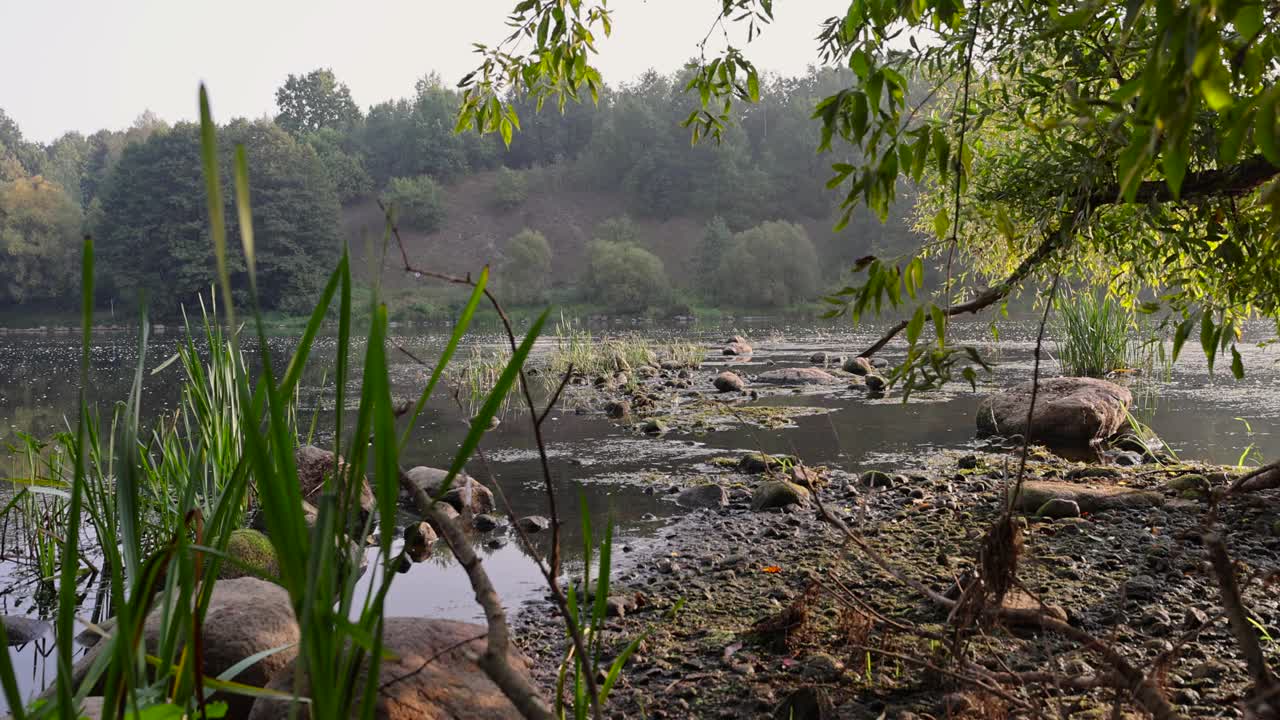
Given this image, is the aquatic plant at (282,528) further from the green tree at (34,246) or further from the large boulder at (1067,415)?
the green tree at (34,246)

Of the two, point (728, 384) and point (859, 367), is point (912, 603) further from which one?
point (859, 367)

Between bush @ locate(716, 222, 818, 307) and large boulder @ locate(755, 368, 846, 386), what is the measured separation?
31.3 meters

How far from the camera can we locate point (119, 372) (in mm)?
16969

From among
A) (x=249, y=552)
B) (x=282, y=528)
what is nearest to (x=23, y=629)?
(x=249, y=552)

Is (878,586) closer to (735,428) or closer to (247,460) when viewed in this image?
(247,460)

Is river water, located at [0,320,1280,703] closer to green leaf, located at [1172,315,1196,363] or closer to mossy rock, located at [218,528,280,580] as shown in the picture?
mossy rock, located at [218,528,280,580]

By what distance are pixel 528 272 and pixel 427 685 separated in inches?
1935

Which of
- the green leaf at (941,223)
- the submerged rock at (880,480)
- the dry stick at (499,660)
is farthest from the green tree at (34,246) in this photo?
the dry stick at (499,660)

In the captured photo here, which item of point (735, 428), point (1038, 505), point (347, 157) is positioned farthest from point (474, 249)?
point (1038, 505)

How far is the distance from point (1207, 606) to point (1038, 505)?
160 centimetres

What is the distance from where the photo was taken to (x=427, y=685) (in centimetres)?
210

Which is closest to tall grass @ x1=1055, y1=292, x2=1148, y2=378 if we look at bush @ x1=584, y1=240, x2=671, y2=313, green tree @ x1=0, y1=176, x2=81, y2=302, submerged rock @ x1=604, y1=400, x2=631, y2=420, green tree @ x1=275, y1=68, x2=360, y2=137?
submerged rock @ x1=604, y1=400, x2=631, y2=420

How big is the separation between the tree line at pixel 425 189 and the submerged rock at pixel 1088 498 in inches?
839

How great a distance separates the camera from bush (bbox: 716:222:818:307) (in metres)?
45.4
